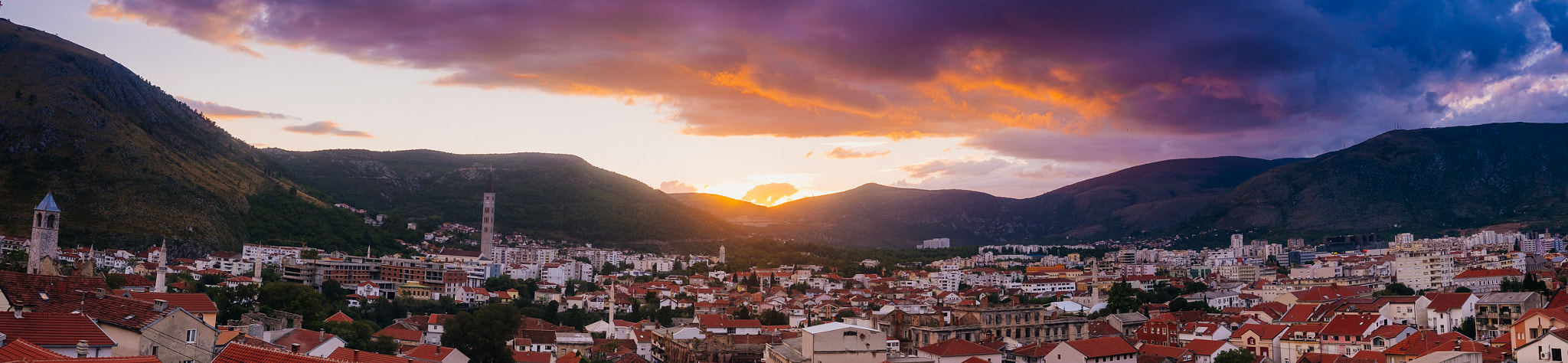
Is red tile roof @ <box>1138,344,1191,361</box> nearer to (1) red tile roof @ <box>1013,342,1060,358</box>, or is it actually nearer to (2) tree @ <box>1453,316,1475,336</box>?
(1) red tile roof @ <box>1013,342,1060,358</box>

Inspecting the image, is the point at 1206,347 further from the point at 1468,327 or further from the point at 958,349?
the point at 958,349

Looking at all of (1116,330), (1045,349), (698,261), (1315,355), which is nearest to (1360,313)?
(1315,355)

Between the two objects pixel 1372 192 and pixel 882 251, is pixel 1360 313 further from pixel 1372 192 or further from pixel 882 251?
pixel 1372 192

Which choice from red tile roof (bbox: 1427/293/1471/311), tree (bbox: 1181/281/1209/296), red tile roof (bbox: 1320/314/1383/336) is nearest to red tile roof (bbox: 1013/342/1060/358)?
red tile roof (bbox: 1320/314/1383/336)

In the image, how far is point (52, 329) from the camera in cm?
1316

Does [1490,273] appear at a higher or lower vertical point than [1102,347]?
higher

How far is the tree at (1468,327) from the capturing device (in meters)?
39.1

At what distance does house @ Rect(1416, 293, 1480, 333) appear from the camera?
1586 inches

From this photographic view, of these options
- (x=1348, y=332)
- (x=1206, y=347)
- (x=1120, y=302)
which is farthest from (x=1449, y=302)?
(x=1120, y=302)

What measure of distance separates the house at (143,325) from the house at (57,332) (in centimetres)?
50

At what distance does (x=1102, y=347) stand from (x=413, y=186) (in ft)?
357

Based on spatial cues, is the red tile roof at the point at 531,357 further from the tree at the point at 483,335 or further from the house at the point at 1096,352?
the house at the point at 1096,352

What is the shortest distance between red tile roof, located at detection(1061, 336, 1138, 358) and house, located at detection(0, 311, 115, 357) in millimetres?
28170

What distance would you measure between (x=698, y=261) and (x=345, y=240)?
29580mm
